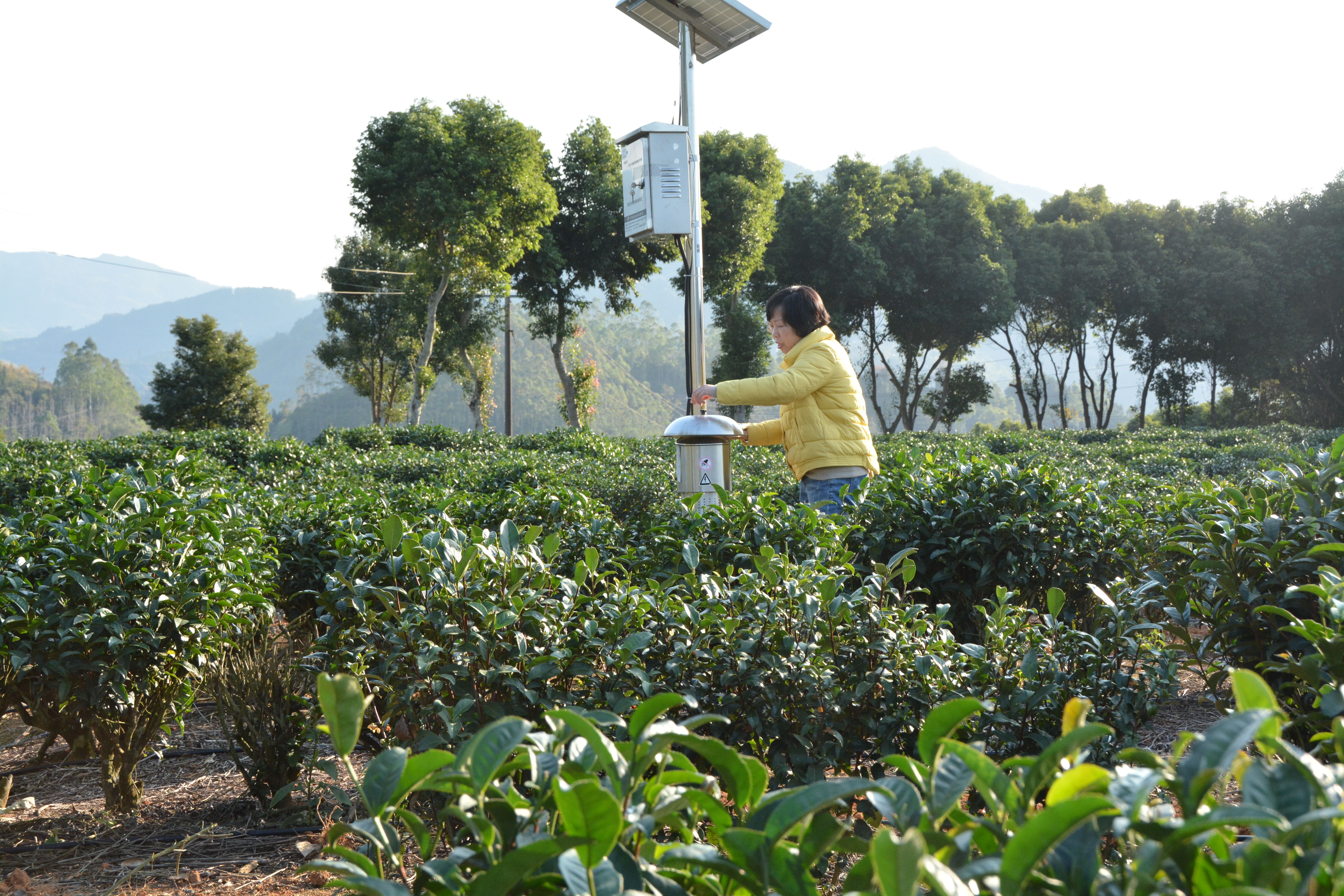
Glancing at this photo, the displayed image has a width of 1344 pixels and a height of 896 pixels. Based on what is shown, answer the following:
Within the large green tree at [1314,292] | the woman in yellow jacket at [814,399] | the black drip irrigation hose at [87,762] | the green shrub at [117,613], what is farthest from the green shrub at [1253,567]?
the large green tree at [1314,292]

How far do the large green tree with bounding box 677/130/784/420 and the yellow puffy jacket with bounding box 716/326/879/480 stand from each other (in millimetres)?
22184

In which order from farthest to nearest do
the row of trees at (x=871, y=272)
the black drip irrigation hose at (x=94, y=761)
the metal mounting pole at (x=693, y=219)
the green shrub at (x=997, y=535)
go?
the row of trees at (x=871, y=272)
the metal mounting pole at (x=693, y=219)
the green shrub at (x=997, y=535)
the black drip irrigation hose at (x=94, y=761)

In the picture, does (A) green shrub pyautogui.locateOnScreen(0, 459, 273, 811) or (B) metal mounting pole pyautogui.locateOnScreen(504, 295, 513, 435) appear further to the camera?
(B) metal mounting pole pyautogui.locateOnScreen(504, 295, 513, 435)

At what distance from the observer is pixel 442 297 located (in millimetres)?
28047

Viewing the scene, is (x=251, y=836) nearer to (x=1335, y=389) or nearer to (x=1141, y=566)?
(x=1141, y=566)

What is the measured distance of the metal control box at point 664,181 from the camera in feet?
17.2

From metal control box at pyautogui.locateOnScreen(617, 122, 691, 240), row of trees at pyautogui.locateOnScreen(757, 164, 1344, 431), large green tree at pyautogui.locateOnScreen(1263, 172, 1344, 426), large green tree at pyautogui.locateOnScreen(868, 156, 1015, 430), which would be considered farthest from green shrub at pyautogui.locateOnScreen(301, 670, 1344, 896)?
large green tree at pyautogui.locateOnScreen(1263, 172, 1344, 426)

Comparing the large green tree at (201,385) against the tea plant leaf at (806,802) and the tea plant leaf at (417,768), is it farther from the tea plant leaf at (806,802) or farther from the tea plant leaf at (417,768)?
the tea plant leaf at (806,802)

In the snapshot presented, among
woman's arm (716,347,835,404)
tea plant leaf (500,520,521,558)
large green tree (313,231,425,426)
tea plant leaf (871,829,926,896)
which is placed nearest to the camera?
tea plant leaf (871,829,926,896)

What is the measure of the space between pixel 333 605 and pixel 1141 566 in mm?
3187

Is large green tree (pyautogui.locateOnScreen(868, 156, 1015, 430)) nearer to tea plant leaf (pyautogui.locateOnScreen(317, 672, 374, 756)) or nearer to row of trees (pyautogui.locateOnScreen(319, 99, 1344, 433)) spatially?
row of trees (pyautogui.locateOnScreen(319, 99, 1344, 433))

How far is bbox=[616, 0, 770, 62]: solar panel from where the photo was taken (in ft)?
17.4

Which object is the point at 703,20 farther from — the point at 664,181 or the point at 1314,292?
the point at 1314,292

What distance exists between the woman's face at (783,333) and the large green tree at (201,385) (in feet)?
124
